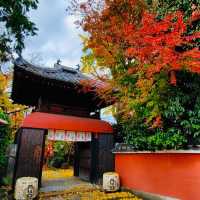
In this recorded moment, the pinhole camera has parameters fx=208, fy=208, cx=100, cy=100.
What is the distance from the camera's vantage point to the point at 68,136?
12.2 meters

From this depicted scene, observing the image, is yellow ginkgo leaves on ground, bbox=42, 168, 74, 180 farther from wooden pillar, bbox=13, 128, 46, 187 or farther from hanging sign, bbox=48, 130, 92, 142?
wooden pillar, bbox=13, 128, 46, 187

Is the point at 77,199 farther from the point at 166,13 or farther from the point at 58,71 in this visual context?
the point at 166,13

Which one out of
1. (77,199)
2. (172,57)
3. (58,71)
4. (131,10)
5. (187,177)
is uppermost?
(131,10)

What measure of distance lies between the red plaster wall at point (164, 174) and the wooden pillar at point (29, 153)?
4538 mm

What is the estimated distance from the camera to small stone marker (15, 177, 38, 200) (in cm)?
884

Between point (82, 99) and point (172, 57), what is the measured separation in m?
7.56

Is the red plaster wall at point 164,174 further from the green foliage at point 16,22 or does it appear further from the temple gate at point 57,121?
the green foliage at point 16,22

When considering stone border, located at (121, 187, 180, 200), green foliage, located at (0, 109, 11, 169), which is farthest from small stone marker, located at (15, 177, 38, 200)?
stone border, located at (121, 187, 180, 200)

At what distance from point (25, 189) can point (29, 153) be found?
1982 millimetres

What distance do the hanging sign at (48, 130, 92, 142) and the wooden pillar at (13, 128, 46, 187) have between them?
846mm

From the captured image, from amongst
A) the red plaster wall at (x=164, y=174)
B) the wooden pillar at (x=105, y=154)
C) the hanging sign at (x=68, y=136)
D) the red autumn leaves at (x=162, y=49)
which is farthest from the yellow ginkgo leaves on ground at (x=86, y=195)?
the red autumn leaves at (x=162, y=49)

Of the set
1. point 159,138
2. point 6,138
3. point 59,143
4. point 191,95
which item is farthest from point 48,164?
point 191,95

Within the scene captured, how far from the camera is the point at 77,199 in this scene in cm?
931

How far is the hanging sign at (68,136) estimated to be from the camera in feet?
38.6
